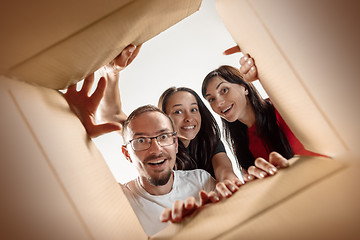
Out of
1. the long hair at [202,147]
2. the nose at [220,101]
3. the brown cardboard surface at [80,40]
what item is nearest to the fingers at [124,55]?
the brown cardboard surface at [80,40]

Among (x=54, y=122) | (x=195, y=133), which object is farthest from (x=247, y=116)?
(x=54, y=122)

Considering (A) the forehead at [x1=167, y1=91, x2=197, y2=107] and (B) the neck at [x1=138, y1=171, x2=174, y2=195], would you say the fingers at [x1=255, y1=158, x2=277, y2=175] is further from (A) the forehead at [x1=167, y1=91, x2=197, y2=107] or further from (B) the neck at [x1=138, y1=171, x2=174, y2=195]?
(A) the forehead at [x1=167, y1=91, x2=197, y2=107]

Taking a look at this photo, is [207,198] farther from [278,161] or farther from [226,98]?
[226,98]

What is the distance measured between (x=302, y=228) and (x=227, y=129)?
120 cm

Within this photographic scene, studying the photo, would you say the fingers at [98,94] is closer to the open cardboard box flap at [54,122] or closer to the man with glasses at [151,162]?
the open cardboard box flap at [54,122]

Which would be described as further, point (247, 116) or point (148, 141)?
point (247, 116)

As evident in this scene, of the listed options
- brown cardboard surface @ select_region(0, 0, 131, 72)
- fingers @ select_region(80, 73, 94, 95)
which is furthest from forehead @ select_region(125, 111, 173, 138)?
brown cardboard surface @ select_region(0, 0, 131, 72)

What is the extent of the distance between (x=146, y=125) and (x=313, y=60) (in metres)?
0.73

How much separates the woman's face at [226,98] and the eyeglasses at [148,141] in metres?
0.37

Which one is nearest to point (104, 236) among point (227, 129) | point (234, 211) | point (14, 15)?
point (234, 211)

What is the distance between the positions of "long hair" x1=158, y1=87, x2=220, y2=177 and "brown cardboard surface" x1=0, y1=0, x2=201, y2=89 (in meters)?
1.02

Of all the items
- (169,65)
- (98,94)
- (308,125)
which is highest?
(169,65)

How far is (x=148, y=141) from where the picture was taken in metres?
1.18

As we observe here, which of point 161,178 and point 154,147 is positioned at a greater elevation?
point 154,147
